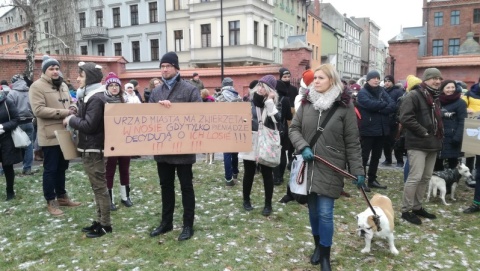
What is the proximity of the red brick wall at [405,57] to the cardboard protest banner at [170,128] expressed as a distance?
12155 mm

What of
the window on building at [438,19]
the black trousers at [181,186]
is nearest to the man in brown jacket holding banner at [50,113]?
the black trousers at [181,186]

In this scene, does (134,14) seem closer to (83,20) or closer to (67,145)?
(83,20)

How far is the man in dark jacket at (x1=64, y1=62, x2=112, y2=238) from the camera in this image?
433 centimetres

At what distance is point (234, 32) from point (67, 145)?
110 feet

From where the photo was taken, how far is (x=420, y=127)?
510cm

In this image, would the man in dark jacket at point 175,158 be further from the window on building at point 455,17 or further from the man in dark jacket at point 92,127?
the window on building at point 455,17

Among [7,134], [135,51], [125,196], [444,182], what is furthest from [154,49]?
[444,182]

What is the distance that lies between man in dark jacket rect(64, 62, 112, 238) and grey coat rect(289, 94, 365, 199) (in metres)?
2.29

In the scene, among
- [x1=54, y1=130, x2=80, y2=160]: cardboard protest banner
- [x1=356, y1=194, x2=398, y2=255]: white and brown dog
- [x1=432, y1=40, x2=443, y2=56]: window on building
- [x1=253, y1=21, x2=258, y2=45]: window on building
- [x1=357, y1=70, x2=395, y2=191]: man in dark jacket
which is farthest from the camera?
[x1=432, y1=40, x2=443, y2=56]: window on building

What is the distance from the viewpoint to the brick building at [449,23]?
50562mm

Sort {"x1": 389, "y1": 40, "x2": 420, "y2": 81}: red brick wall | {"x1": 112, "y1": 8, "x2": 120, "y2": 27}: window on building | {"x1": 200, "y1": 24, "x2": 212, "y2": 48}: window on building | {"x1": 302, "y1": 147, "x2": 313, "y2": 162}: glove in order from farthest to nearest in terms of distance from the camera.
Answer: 1. {"x1": 112, "y1": 8, "x2": 120, "y2": 27}: window on building
2. {"x1": 200, "y1": 24, "x2": 212, "y2": 48}: window on building
3. {"x1": 389, "y1": 40, "x2": 420, "y2": 81}: red brick wall
4. {"x1": 302, "y1": 147, "x2": 313, "y2": 162}: glove

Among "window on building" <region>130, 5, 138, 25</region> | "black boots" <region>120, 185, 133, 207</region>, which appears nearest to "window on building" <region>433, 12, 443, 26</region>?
"window on building" <region>130, 5, 138, 25</region>

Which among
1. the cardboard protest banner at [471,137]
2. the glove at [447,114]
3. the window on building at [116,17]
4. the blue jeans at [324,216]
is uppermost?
the window on building at [116,17]

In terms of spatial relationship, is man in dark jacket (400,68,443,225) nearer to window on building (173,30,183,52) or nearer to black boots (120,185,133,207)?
black boots (120,185,133,207)
